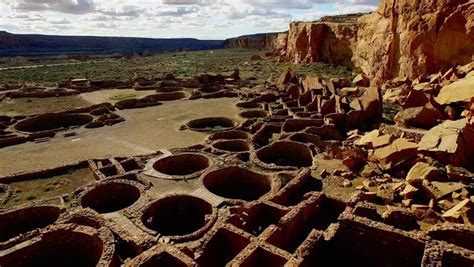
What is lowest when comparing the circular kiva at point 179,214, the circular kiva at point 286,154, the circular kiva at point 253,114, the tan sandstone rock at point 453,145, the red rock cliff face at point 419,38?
the circular kiva at point 179,214

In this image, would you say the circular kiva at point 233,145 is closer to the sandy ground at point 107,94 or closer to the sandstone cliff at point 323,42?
the sandy ground at point 107,94

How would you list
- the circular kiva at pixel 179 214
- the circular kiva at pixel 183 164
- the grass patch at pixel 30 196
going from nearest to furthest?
the circular kiva at pixel 179 214, the grass patch at pixel 30 196, the circular kiva at pixel 183 164

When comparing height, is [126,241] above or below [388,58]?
below

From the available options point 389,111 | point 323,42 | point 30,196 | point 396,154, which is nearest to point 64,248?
point 30,196

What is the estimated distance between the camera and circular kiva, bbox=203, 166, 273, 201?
2261 cm

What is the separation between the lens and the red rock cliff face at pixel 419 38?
109 feet

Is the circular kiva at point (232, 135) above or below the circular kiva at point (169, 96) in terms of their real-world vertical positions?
below

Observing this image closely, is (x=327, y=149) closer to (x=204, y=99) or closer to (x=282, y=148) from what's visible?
(x=282, y=148)

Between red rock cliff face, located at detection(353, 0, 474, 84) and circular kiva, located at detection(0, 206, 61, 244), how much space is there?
34.0 metres

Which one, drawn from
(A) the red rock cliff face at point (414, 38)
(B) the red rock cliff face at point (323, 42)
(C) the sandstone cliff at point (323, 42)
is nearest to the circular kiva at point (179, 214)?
(A) the red rock cliff face at point (414, 38)

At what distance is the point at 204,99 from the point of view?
4884 cm

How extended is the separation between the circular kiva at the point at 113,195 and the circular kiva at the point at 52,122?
71.2ft

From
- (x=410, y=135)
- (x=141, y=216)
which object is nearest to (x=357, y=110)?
(x=410, y=135)

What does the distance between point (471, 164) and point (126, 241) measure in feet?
62.0
